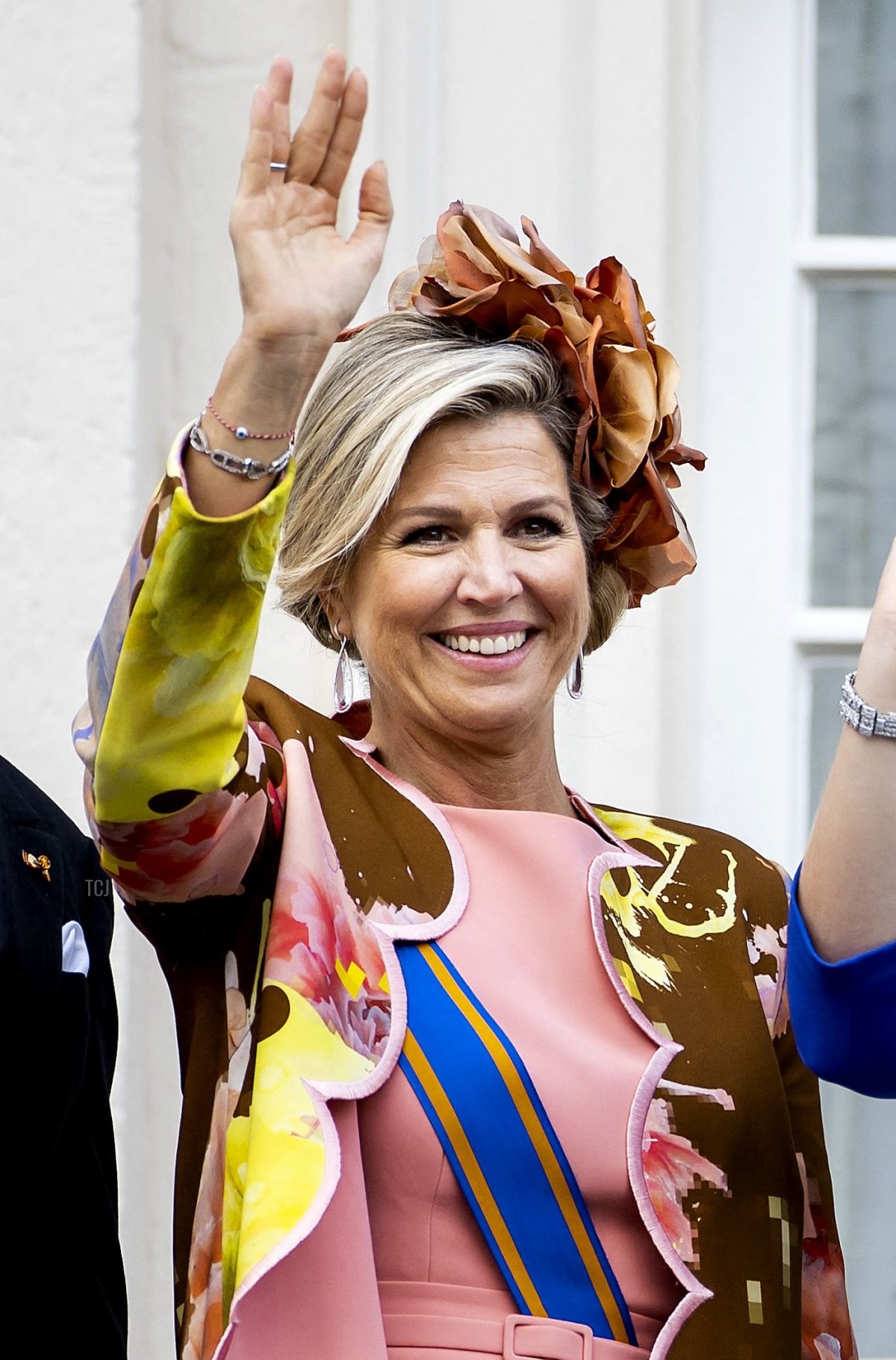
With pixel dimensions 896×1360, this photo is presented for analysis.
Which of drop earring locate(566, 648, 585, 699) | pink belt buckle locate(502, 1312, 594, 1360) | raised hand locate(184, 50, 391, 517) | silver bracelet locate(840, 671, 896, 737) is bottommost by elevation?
pink belt buckle locate(502, 1312, 594, 1360)

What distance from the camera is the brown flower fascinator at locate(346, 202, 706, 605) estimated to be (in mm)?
1987

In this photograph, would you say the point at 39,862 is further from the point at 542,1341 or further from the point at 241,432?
the point at 542,1341

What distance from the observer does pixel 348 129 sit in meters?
1.52

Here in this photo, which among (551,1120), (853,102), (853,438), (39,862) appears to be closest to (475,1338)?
(551,1120)

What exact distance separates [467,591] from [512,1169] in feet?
1.77

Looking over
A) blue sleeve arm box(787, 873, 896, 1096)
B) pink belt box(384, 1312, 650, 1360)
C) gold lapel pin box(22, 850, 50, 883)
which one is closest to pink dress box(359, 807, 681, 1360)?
pink belt box(384, 1312, 650, 1360)

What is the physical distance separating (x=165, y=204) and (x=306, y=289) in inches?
47.0

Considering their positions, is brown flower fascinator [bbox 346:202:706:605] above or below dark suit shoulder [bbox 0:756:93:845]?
above

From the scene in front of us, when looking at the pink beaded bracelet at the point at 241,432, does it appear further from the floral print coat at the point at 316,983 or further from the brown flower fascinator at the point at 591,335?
the brown flower fascinator at the point at 591,335

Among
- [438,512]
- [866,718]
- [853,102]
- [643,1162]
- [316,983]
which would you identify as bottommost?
[643,1162]

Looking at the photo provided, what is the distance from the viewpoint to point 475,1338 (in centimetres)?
161

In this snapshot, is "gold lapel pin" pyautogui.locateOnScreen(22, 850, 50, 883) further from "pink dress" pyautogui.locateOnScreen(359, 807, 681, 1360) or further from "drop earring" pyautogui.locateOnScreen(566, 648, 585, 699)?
"drop earring" pyautogui.locateOnScreen(566, 648, 585, 699)

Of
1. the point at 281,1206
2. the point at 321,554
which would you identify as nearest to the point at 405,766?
the point at 321,554

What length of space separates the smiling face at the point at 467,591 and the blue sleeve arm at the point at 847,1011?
1.50 feet
